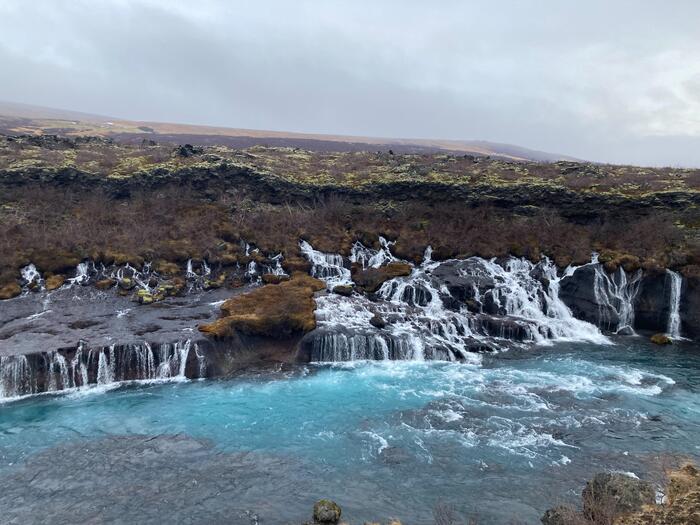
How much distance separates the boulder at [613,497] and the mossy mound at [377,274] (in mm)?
25469

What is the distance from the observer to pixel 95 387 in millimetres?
26219

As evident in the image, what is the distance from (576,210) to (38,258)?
4884 centimetres

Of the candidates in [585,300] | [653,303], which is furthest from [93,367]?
[653,303]

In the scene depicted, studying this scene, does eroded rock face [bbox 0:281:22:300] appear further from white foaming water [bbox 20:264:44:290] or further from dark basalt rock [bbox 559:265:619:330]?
dark basalt rock [bbox 559:265:619:330]

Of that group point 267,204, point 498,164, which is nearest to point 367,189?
point 267,204

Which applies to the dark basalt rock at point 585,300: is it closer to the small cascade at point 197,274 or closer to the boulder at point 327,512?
the boulder at point 327,512

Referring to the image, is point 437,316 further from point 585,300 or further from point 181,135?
point 181,135

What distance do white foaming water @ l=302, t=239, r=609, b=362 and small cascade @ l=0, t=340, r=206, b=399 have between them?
338 inches

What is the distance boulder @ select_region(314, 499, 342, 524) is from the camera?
14.8 m

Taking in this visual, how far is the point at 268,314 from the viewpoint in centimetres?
3156

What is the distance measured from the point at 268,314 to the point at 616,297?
27575mm

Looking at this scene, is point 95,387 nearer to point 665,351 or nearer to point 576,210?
point 665,351

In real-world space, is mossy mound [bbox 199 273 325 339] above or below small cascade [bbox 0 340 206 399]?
above

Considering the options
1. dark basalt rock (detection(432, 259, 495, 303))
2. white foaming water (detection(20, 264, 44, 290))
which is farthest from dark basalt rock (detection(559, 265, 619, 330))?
white foaming water (detection(20, 264, 44, 290))
